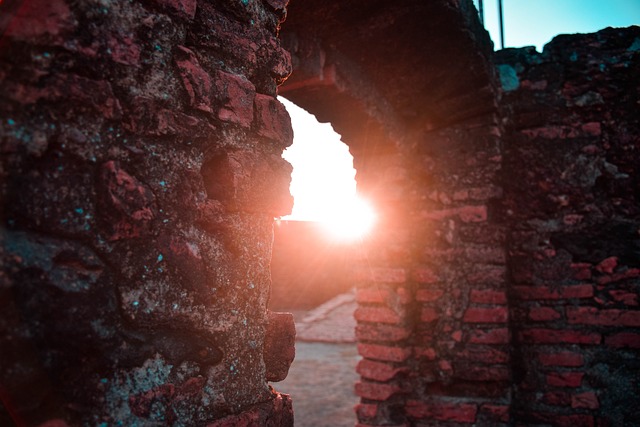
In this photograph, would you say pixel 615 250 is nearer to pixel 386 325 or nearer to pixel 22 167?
pixel 386 325

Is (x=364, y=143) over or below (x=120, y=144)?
over

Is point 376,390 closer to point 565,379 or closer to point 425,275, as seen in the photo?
point 425,275

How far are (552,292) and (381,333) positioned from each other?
3.06 ft

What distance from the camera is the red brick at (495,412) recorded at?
85.3 inches

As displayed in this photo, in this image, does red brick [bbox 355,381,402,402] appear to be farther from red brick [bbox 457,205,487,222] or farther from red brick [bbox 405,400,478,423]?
red brick [bbox 457,205,487,222]

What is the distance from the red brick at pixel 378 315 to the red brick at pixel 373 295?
0.15 feet

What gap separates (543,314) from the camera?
2283 millimetres

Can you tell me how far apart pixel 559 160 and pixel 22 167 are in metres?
2.47

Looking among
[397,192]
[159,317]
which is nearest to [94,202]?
[159,317]

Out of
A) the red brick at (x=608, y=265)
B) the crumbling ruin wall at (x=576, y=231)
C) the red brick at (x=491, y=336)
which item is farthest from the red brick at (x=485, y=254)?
the red brick at (x=608, y=265)

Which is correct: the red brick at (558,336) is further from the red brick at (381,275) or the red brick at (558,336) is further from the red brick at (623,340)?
the red brick at (381,275)

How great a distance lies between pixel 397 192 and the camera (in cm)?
254

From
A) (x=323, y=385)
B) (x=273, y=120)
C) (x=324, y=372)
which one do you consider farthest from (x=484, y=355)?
(x=324, y=372)

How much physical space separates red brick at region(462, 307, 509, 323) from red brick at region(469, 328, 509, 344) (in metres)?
0.05
